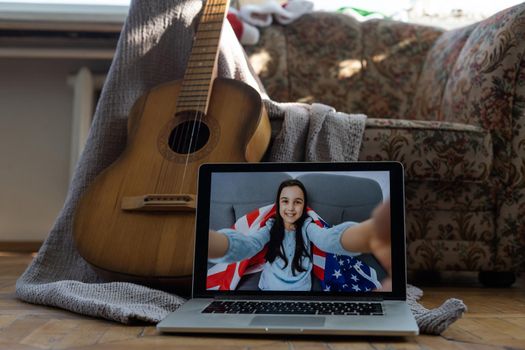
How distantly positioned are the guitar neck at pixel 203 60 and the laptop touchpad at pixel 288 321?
1.55ft

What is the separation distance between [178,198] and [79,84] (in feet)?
4.02

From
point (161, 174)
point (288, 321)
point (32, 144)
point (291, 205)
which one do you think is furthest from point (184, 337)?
point (32, 144)

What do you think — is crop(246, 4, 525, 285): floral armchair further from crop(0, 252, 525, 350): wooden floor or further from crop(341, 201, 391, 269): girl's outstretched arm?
crop(341, 201, 391, 269): girl's outstretched arm

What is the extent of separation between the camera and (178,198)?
1.00 m

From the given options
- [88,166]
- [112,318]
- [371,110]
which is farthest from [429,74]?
[112,318]

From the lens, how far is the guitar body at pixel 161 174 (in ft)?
3.22

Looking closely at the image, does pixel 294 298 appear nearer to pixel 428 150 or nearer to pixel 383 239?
pixel 383 239

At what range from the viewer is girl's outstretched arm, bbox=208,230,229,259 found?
0.87 meters

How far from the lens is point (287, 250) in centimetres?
85

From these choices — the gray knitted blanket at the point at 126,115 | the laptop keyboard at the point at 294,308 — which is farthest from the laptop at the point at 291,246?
the gray knitted blanket at the point at 126,115

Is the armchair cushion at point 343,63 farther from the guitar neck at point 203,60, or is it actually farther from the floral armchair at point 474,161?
the guitar neck at point 203,60

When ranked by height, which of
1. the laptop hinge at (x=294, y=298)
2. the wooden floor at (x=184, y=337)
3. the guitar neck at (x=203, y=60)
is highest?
the guitar neck at (x=203, y=60)

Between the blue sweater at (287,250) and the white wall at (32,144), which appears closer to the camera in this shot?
the blue sweater at (287,250)

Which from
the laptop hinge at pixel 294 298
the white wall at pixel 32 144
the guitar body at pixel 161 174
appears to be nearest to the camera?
the laptop hinge at pixel 294 298
